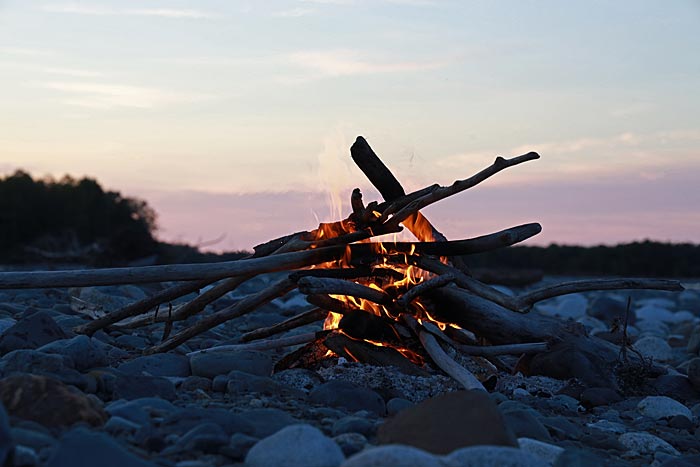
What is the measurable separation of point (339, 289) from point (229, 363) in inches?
27.8

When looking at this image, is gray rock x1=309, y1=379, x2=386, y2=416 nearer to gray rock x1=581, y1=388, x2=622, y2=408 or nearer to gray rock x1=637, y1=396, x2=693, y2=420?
gray rock x1=581, y1=388, x2=622, y2=408

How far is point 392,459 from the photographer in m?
2.68

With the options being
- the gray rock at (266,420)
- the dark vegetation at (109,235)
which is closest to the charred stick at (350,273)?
the gray rock at (266,420)

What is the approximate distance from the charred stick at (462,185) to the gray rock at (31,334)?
2108 millimetres

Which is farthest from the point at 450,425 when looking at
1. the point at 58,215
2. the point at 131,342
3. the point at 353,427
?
the point at 58,215

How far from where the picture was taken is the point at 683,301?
18391 mm

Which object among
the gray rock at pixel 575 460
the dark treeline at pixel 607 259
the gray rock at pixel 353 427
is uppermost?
the dark treeline at pixel 607 259

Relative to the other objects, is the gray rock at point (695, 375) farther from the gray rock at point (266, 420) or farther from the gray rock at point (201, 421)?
the gray rock at point (201, 421)

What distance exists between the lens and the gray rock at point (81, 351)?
4531 mm

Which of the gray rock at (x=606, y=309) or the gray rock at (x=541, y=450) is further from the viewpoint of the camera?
the gray rock at (x=606, y=309)

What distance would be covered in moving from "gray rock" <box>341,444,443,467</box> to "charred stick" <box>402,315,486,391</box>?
198 centimetres

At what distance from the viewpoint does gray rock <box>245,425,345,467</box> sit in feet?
9.96

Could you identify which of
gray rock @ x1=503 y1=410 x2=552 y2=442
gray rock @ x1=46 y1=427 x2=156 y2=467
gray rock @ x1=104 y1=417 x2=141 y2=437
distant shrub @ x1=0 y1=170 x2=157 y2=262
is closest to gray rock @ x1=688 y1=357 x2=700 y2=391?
gray rock @ x1=503 y1=410 x2=552 y2=442

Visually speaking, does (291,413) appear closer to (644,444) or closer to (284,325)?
(644,444)
